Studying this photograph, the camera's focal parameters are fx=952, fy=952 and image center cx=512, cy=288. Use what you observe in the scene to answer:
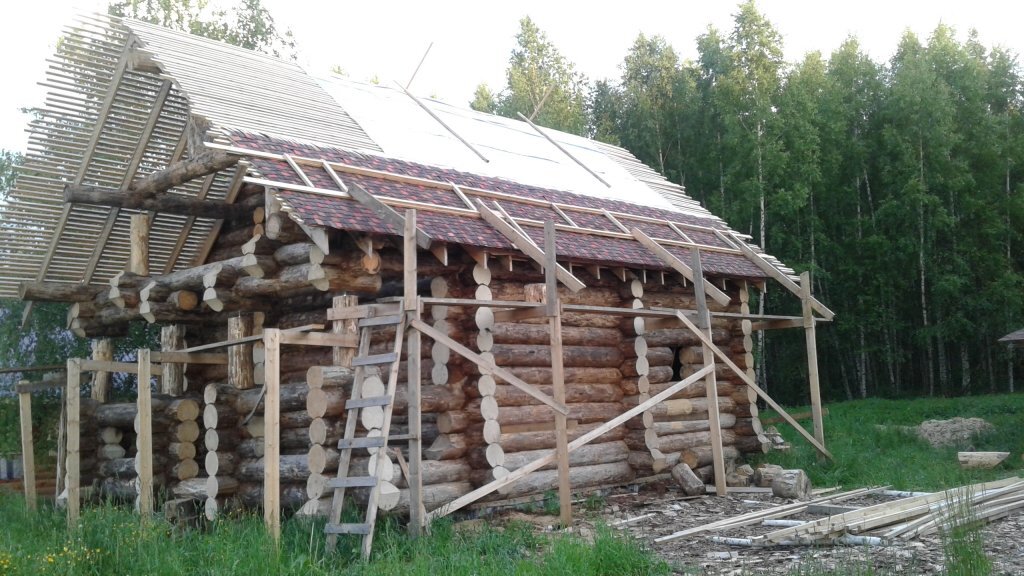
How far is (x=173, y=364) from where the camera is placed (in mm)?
12453

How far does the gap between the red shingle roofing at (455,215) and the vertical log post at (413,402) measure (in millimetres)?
758

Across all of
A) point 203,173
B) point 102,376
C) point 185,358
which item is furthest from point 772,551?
point 102,376

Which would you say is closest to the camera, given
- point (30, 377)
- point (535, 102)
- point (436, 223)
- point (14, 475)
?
point (436, 223)

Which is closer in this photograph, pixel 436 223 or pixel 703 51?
pixel 436 223

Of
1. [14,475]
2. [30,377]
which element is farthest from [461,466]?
[30,377]

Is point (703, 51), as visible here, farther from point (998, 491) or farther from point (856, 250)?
point (998, 491)

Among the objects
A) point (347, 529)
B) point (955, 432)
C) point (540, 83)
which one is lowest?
point (955, 432)

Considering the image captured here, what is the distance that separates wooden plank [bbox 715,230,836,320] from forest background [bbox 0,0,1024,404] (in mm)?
7606

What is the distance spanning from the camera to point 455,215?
11.2 meters

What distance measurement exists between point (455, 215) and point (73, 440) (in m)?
4.80

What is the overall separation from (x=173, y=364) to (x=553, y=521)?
18.3 ft

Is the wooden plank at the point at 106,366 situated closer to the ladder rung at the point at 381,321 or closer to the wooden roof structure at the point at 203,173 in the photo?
the wooden roof structure at the point at 203,173

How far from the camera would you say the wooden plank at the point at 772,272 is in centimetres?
1468

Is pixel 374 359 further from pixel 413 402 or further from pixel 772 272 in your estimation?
pixel 772 272
